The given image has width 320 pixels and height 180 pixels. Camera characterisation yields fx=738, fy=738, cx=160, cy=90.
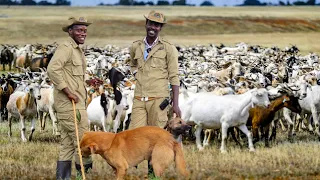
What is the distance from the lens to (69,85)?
9523mm

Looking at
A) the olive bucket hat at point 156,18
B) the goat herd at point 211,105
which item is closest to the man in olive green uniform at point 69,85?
the olive bucket hat at point 156,18

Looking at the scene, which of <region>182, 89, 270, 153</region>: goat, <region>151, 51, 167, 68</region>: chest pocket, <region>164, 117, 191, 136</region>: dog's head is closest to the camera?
<region>164, 117, 191, 136</region>: dog's head

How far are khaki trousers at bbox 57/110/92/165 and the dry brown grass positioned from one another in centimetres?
42

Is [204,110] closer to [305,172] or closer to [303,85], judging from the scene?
[303,85]

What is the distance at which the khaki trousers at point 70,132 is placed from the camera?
9523 mm

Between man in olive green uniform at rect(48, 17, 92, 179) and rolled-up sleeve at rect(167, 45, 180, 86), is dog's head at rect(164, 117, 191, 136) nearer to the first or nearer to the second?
rolled-up sleeve at rect(167, 45, 180, 86)

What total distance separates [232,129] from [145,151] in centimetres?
775

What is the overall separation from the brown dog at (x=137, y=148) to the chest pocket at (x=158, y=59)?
44.8 inches

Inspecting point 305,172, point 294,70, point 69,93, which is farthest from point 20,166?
point 294,70

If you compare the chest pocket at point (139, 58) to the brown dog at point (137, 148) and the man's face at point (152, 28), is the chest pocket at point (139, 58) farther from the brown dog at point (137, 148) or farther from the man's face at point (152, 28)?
the brown dog at point (137, 148)

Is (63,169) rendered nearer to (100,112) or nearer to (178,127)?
(178,127)

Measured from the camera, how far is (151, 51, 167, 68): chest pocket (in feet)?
32.1

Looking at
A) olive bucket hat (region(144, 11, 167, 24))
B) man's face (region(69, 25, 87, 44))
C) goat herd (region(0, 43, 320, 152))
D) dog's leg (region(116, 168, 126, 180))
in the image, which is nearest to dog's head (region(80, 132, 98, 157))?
dog's leg (region(116, 168, 126, 180))

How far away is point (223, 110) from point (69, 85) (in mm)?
6341
